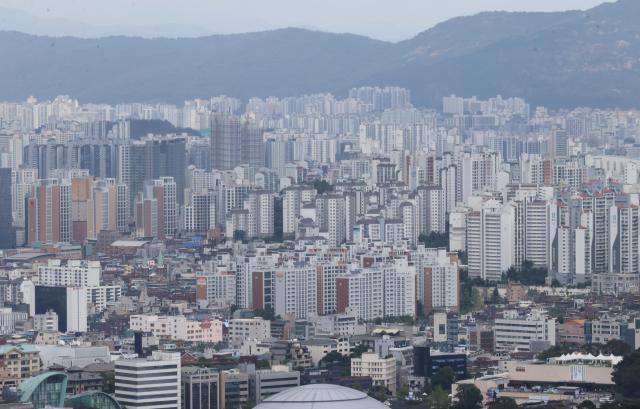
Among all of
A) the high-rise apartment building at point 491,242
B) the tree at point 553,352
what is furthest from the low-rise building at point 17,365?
the high-rise apartment building at point 491,242

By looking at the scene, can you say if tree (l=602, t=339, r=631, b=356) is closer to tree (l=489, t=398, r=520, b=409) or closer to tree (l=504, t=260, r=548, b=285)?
tree (l=489, t=398, r=520, b=409)

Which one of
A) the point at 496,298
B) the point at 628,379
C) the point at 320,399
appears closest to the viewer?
the point at 320,399

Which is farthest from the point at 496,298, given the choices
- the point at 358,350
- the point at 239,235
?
the point at 239,235

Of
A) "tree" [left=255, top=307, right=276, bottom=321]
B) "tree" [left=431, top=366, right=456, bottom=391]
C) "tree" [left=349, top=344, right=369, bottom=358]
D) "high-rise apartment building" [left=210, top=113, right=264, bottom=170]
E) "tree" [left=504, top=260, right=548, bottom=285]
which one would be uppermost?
"high-rise apartment building" [left=210, top=113, right=264, bottom=170]

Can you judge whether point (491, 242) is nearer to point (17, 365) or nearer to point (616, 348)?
point (616, 348)

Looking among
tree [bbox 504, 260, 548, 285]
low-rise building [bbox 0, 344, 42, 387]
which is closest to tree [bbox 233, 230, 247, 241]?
tree [bbox 504, 260, 548, 285]

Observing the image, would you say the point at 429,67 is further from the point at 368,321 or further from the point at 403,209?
the point at 368,321

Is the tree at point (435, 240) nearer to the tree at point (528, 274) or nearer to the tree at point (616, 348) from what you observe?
the tree at point (528, 274)
